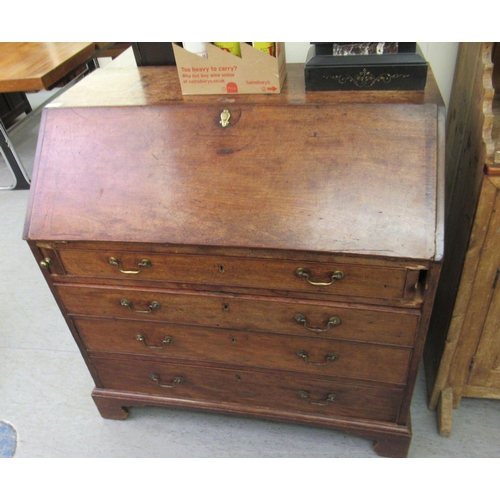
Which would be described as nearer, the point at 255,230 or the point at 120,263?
the point at 255,230

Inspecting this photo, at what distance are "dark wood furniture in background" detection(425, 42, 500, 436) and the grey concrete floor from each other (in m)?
0.08

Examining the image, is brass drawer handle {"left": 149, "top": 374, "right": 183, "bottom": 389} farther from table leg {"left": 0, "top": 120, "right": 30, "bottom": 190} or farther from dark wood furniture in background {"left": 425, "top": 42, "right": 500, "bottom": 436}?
table leg {"left": 0, "top": 120, "right": 30, "bottom": 190}

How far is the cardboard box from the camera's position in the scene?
120 cm

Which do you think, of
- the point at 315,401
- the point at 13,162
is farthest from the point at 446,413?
the point at 13,162

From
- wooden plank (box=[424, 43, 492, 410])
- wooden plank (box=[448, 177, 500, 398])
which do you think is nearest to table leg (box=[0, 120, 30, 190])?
wooden plank (box=[424, 43, 492, 410])

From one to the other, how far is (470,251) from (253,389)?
815mm

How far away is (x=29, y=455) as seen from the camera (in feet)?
5.37

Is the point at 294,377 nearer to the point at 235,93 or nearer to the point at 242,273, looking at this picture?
the point at 242,273

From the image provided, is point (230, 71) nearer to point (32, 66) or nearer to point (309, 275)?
point (309, 275)

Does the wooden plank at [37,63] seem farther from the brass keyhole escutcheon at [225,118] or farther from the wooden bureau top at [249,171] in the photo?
the brass keyhole escutcheon at [225,118]

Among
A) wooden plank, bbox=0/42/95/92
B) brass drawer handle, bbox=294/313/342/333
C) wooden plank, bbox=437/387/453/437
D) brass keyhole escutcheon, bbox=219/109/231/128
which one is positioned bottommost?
wooden plank, bbox=437/387/453/437

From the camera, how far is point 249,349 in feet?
4.50

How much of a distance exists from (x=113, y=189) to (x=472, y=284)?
3.58 feet

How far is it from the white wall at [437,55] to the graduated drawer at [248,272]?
31.9 inches
